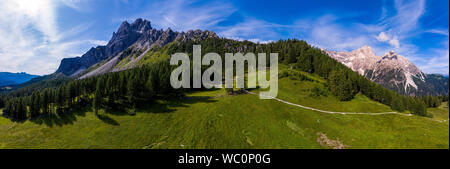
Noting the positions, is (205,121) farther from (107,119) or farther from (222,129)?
(107,119)

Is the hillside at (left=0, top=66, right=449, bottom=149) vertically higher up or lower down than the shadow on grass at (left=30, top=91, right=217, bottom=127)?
lower down

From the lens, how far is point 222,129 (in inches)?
2014

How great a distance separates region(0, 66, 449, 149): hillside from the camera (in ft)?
146

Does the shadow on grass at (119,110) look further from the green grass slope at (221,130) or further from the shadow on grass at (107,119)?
the green grass slope at (221,130)

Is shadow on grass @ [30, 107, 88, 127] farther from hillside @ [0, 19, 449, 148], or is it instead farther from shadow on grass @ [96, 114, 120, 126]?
shadow on grass @ [96, 114, 120, 126]

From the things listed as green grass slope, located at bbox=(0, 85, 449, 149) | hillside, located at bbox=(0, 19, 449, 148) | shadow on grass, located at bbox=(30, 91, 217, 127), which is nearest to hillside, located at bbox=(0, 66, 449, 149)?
green grass slope, located at bbox=(0, 85, 449, 149)

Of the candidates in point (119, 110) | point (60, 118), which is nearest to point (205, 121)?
point (119, 110)

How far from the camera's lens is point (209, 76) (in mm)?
109562

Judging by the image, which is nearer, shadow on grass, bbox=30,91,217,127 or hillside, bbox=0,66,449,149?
hillside, bbox=0,66,449,149

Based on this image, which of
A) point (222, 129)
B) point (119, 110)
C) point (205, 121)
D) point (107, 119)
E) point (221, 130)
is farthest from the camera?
point (119, 110)

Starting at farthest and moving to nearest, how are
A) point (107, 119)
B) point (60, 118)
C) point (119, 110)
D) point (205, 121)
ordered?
point (119, 110) → point (60, 118) → point (107, 119) → point (205, 121)
